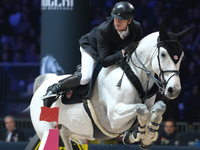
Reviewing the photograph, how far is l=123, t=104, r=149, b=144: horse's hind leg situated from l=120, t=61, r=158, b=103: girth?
29 cm

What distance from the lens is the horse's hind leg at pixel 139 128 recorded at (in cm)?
630

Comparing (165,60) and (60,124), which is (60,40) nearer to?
(60,124)

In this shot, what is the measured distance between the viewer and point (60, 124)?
7844 mm

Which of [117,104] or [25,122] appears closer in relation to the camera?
[117,104]

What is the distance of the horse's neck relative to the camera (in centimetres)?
652

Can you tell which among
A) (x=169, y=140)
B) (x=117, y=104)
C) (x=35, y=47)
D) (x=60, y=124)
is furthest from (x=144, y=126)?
(x=35, y=47)

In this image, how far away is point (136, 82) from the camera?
258 inches

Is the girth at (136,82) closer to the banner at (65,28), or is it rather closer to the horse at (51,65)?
the banner at (65,28)

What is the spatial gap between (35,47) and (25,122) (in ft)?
8.57

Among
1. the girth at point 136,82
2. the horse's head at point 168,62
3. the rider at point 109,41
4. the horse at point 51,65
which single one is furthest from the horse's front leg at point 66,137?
the horse's head at point 168,62

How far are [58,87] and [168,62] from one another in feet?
5.91

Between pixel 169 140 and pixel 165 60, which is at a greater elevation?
pixel 165 60

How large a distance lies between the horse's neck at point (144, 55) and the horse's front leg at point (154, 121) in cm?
42

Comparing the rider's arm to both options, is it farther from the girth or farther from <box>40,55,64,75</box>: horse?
<box>40,55,64,75</box>: horse
